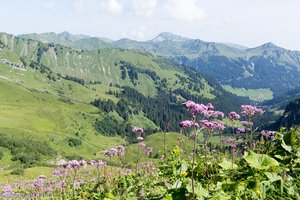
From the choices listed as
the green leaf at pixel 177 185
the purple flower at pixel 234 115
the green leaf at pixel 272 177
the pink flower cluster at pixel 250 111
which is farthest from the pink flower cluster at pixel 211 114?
the green leaf at pixel 272 177

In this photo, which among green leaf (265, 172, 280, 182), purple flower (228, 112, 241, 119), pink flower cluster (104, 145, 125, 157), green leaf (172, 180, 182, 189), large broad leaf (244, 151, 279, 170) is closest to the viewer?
green leaf (265, 172, 280, 182)

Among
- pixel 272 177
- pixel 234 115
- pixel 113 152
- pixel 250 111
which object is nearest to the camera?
pixel 272 177

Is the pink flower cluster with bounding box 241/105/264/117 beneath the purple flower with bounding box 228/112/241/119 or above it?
above

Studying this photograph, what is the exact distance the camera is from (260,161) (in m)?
6.42

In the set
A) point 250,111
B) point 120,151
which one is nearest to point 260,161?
point 250,111

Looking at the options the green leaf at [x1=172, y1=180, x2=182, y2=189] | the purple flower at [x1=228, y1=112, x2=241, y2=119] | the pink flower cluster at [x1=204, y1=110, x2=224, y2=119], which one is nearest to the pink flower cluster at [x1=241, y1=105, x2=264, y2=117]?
the purple flower at [x1=228, y1=112, x2=241, y2=119]

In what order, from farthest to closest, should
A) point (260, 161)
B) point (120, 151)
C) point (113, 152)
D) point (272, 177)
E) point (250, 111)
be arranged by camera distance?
point (120, 151)
point (113, 152)
point (250, 111)
point (260, 161)
point (272, 177)

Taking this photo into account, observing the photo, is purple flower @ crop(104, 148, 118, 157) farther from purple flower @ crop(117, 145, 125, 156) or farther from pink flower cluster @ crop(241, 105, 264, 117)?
pink flower cluster @ crop(241, 105, 264, 117)

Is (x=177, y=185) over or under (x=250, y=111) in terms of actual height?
under

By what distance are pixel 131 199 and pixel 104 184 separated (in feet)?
9.85

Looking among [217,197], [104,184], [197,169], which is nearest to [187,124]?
[197,169]

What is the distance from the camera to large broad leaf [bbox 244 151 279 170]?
6.33 metres

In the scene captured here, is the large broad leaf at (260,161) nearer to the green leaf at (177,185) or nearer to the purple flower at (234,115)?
the green leaf at (177,185)

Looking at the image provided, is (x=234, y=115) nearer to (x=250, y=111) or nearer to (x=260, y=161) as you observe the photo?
(x=250, y=111)
